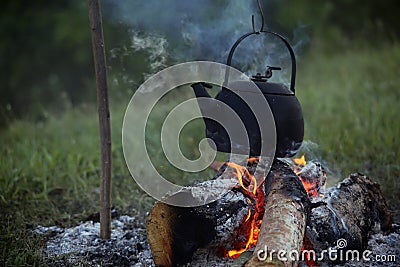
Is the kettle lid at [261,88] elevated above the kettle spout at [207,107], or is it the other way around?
the kettle lid at [261,88]

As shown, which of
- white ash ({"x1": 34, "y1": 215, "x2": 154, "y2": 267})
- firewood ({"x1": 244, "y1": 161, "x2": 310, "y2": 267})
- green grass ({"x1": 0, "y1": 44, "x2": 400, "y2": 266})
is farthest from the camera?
green grass ({"x1": 0, "y1": 44, "x2": 400, "y2": 266})

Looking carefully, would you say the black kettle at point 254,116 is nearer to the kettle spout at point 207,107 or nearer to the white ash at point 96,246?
the kettle spout at point 207,107

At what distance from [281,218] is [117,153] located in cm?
280

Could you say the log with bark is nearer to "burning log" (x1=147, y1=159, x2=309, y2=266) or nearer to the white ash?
"burning log" (x1=147, y1=159, x2=309, y2=266)

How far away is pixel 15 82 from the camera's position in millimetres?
10781

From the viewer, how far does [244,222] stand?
2582mm

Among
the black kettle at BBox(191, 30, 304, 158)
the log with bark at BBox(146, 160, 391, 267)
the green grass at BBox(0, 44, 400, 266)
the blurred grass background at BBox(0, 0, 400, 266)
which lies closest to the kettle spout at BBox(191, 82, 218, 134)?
the black kettle at BBox(191, 30, 304, 158)

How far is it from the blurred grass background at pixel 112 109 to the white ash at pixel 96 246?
125mm

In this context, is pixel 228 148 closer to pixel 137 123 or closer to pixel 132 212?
pixel 132 212

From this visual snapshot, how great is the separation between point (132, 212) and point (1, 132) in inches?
134

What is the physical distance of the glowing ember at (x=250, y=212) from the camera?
8.52ft

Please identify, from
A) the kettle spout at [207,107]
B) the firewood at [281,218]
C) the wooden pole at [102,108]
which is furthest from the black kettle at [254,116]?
the wooden pole at [102,108]

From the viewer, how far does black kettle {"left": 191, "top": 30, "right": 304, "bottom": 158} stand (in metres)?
2.54

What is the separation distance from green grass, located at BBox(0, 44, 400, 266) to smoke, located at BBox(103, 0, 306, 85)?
0.96 meters
